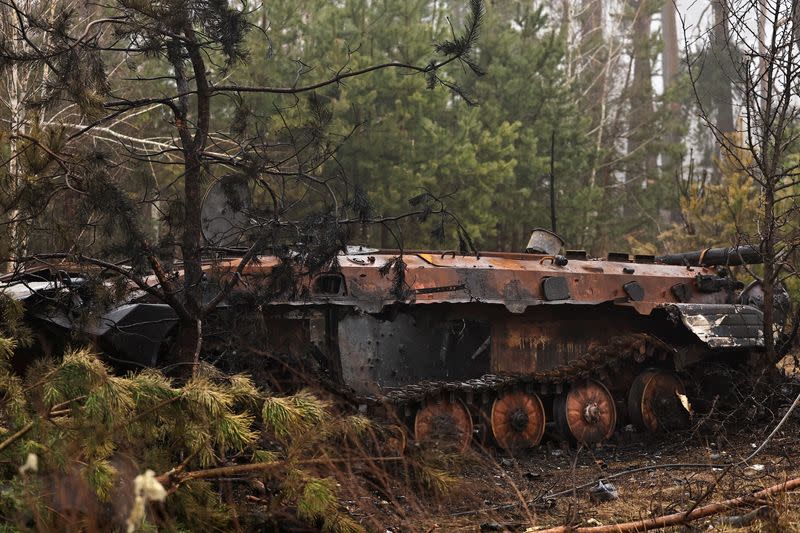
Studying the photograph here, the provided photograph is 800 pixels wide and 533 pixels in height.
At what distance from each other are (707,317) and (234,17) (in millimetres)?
5987

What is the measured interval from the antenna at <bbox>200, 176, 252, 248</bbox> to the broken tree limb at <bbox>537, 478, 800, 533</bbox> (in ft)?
11.3

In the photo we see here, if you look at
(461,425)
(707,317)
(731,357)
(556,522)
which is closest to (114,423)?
(556,522)

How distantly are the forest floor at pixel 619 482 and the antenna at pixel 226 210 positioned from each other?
235 cm

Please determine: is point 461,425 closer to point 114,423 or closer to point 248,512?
point 248,512

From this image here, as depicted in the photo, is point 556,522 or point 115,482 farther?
point 556,522

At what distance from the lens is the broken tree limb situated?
5.48 metres

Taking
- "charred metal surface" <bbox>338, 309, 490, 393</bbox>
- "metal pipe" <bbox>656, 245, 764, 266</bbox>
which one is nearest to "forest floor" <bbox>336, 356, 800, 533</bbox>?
"charred metal surface" <bbox>338, 309, 490, 393</bbox>

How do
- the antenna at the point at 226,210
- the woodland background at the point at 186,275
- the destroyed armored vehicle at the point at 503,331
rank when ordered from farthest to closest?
the destroyed armored vehicle at the point at 503,331 → the antenna at the point at 226,210 → the woodland background at the point at 186,275

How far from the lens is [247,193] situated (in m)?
7.86

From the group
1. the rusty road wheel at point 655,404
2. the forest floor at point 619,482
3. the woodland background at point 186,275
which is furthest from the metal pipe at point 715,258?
the rusty road wheel at point 655,404

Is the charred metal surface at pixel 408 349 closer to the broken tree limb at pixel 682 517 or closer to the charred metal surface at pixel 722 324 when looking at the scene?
the charred metal surface at pixel 722 324

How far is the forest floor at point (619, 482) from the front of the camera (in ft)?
19.6

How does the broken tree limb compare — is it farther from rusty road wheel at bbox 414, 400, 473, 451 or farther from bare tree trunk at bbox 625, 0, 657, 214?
bare tree trunk at bbox 625, 0, 657, 214

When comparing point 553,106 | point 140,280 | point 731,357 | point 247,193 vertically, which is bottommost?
point 731,357
